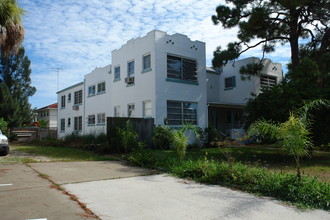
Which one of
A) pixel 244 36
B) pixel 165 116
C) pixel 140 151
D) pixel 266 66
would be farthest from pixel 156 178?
pixel 266 66

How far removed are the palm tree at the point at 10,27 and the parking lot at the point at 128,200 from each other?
7877mm

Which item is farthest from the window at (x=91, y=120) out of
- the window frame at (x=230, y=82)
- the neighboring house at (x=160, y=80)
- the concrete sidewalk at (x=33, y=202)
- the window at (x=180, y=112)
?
the concrete sidewalk at (x=33, y=202)

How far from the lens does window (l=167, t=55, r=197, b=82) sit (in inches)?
664

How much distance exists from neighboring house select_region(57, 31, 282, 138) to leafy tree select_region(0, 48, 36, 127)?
10.3 metres

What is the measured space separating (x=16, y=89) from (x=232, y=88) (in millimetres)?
25529

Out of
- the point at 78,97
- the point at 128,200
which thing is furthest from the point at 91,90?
the point at 128,200

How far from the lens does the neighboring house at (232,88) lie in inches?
826

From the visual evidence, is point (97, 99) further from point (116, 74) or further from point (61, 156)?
point (61, 156)

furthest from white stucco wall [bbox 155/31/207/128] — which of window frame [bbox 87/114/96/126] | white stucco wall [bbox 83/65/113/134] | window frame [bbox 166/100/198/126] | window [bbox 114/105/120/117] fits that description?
window frame [bbox 87/114/96/126]

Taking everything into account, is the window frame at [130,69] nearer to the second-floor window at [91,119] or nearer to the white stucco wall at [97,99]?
the white stucco wall at [97,99]

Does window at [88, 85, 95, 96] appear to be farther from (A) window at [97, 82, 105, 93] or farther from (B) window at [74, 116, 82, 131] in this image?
(B) window at [74, 116, 82, 131]

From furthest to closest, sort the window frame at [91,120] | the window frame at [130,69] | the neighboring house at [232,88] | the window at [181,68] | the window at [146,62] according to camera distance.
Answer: the window frame at [91,120] → the neighboring house at [232,88] → the window frame at [130,69] → the window at [181,68] → the window at [146,62]

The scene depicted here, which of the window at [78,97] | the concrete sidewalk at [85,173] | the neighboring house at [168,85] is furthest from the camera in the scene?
the window at [78,97]

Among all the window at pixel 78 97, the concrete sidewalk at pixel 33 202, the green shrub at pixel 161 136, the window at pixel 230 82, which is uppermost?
the window at pixel 230 82
